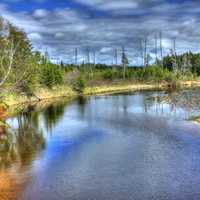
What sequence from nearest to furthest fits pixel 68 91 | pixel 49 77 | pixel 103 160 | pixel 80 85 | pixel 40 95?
→ pixel 103 160, pixel 40 95, pixel 49 77, pixel 68 91, pixel 80 85

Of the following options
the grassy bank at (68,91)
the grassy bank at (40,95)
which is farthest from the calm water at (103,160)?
the grassy bank at (68,91)

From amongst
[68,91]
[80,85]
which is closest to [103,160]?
[68,91]

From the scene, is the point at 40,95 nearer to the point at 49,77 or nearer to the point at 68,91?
the point at 49,77

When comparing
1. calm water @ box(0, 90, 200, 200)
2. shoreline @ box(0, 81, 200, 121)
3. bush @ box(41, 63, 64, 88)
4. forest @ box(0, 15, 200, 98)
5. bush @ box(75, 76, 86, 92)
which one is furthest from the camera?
bush @ box(75, 76, 86, 92)

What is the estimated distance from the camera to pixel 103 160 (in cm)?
2439

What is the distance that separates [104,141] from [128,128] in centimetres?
649

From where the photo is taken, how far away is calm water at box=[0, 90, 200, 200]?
1872cm

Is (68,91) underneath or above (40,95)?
above

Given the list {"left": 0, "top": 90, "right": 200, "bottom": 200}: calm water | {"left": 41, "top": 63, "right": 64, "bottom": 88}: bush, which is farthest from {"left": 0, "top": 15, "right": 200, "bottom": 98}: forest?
{"left": 0, "top": 90, "right": 200, "bottom": 200}: calm water

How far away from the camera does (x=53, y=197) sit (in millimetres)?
18109

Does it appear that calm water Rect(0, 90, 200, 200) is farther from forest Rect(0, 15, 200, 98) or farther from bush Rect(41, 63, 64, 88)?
bush Rect(41, 63, 64, 88)

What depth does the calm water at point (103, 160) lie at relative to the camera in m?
18.7

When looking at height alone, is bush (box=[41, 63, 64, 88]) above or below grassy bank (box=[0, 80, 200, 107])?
above

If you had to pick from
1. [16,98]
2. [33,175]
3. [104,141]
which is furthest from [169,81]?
[33,175]
